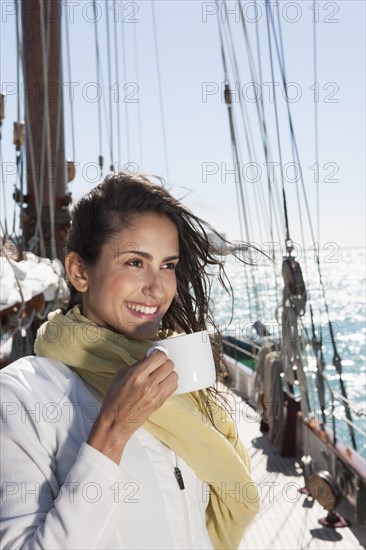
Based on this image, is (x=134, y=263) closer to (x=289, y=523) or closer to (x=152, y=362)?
(x=152, y=362)

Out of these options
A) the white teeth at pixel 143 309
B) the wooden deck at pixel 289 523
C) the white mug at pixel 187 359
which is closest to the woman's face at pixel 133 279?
the white teeth at pixel 143 309

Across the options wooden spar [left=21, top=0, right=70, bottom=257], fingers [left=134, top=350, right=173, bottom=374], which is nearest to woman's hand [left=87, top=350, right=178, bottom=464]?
fingers [left=134, top=350, right=173, bottom=374]

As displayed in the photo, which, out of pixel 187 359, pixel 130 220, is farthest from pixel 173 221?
pixel 187 359

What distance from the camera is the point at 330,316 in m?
43.3

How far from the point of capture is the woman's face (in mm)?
1043

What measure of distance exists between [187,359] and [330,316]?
4347cm

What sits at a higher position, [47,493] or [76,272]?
[76,272]

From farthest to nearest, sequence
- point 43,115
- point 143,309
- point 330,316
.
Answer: point 330,316 < point 43,115 < point 143,309

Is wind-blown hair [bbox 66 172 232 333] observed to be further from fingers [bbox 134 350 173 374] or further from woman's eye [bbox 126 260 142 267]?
fingers [bbox 134 350 173 374]

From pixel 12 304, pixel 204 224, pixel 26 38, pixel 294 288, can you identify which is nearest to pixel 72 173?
pixel 26 38

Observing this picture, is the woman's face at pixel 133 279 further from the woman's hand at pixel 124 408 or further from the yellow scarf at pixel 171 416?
the woman's hand at pixel 124 408

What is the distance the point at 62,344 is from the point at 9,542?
0.29m

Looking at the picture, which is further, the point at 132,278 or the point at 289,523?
the point at 289,523

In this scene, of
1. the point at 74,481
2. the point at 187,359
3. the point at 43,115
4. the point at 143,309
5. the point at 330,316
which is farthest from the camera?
the point at 330,316
